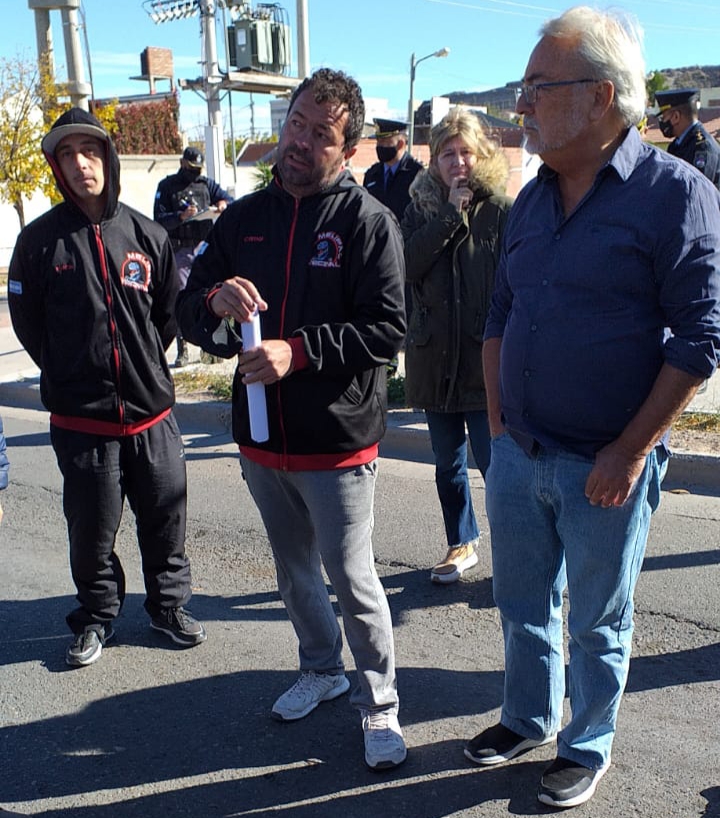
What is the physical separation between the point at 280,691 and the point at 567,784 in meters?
1.19

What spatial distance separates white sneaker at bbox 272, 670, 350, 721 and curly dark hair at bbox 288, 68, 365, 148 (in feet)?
6.18

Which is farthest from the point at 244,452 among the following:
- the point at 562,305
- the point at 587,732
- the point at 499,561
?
the point at 587,732

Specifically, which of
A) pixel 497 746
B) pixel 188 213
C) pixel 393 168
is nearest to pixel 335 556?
pixel 497 746

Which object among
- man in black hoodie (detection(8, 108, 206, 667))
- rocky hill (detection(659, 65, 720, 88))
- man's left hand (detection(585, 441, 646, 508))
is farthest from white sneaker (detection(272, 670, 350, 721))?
rocky hill (detection(659, 65, 720, 88))

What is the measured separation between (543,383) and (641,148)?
0.69 m

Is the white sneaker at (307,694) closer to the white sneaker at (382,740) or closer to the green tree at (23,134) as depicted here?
the white sneaker at (382,740)

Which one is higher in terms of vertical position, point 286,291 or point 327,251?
point 327,251

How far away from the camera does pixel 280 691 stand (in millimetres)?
3428

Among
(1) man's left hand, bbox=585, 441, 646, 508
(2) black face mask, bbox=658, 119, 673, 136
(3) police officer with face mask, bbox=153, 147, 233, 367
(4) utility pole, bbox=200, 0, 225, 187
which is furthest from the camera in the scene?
(4) utility pole, bbox=200, 0, 225, 187

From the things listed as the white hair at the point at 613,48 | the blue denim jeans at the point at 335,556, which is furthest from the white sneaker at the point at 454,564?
the white hair at the point at 613,48

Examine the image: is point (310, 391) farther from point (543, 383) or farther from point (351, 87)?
A: point (351, 87)

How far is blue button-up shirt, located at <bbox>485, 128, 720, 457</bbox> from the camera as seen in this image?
2262 millimetres

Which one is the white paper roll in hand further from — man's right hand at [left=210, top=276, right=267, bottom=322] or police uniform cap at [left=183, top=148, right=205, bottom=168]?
police uniform cap at [left=183, top=148, right=205, bottom=168]

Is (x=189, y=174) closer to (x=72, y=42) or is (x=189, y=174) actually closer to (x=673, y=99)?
(x=673, y=99)
